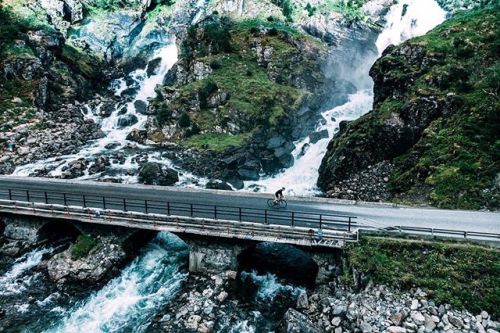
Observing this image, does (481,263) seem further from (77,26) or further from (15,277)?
(77,26)

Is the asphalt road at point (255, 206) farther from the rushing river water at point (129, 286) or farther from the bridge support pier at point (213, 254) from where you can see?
the rushing river water at point (129, 286)

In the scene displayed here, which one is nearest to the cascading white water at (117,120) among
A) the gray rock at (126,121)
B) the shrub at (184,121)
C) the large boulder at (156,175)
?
the gray rock at (126,121)

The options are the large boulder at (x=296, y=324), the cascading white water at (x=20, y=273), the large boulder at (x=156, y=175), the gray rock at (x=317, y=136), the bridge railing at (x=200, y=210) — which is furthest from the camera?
the gray rock at (x=317, y=136)

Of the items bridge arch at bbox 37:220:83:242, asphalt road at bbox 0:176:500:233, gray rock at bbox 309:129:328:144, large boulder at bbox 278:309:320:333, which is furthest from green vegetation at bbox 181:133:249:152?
large boulder at bbox 278:309:320:333

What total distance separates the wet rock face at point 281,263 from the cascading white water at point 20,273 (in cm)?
1684

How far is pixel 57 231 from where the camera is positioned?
3803 cm

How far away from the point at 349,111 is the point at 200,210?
53980mm

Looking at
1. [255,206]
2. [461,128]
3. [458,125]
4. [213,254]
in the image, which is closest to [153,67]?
[255,206]

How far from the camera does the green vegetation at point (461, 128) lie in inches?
1538

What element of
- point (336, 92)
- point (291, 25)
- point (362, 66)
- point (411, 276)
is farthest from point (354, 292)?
point (291, 25)

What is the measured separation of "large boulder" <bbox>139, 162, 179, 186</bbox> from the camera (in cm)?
5603

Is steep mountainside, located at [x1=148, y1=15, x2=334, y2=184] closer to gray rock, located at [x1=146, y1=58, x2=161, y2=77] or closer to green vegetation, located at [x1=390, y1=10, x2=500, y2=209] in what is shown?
gray rock, located at [x1=146, y1=58, x2=161, y2=77]

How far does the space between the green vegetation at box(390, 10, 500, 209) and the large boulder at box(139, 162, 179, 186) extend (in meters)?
29.5

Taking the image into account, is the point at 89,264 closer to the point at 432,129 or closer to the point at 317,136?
the point at 432,129
